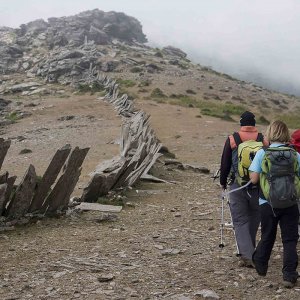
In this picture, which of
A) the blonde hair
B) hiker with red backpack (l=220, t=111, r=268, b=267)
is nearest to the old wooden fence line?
hiker with red backpack (l=220, t=111, r=268, b=267)

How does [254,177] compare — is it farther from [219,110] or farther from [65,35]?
[65,35]

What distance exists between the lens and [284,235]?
5.64 meters

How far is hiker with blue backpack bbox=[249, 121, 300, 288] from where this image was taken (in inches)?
213

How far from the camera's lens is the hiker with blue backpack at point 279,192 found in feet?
17.8

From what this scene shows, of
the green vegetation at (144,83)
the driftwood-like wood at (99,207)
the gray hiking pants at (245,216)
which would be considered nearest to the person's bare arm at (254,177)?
the gray hiking pants at (245,216)

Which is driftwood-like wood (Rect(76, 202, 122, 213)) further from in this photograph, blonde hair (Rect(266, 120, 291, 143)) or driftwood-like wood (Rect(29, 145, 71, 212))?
blonde hair (Rect(266, 120, 291, 143))

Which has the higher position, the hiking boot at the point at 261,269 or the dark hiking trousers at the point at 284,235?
the dark hiking trousers at the point at 284,235

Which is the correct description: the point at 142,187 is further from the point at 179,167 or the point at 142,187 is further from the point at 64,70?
the point at 64,70

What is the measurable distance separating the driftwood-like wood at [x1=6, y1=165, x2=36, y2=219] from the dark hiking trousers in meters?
4.46

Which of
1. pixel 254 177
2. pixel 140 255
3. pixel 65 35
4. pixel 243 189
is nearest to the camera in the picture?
pixel 254 177

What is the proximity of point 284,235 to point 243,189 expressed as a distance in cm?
99

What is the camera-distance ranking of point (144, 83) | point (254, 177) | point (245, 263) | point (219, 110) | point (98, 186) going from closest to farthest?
point (254, 177)
point (245, 263)
point (98, 186)
point (219, 110)
point (144, 83)

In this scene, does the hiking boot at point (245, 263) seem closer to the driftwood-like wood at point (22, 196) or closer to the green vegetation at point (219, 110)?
the driftwood-like wood at point (22, 196)

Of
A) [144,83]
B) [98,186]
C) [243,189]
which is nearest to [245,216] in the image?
[243,189]
